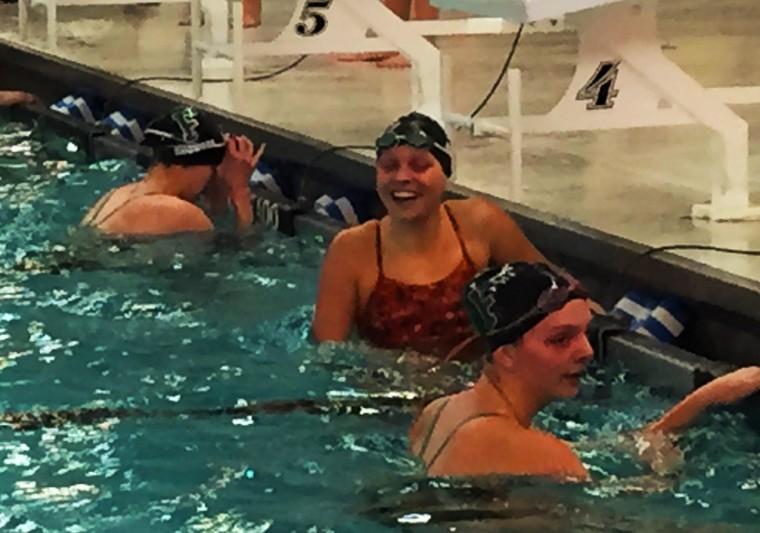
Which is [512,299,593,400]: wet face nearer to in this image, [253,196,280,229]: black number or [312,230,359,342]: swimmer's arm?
[312,230,359,342]: swimmer's arm

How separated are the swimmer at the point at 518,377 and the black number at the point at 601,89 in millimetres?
2475

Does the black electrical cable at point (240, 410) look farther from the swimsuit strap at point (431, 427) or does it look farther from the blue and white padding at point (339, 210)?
the blue and white padding at point (339, 210)

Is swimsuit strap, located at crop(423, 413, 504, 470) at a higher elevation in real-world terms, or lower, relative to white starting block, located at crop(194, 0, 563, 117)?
lower

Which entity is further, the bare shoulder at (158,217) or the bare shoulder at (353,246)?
the bare shoulder at (158,217)

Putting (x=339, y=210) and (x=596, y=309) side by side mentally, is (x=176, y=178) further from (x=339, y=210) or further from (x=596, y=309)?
(x=596, y=309)

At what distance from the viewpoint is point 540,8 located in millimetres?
5270

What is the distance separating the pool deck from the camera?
580cm

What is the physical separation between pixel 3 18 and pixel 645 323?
8.24 meters

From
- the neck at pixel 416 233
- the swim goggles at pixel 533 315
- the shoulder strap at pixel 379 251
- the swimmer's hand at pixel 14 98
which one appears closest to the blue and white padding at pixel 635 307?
the neck at pixel 416 233

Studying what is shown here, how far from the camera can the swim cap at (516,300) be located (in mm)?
3307

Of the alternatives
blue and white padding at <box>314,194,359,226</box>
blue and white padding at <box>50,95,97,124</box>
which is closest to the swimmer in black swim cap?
blue and white padding at <box>314,194,359,226</box>

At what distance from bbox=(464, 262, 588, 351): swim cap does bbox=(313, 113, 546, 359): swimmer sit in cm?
106

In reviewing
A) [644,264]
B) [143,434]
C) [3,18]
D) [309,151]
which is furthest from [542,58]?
[143,434]

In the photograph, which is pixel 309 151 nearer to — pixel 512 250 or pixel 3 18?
pixel 512 250
